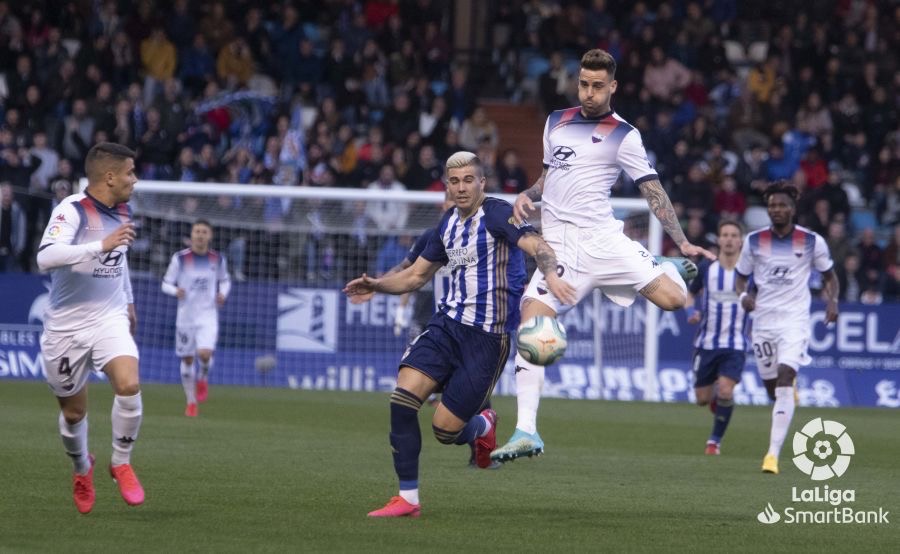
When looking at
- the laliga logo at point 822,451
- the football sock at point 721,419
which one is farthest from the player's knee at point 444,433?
the football sock at point 721,419

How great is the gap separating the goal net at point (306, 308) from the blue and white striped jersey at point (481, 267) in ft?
43.1

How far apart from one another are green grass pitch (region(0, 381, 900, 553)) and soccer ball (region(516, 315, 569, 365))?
3.24 feet

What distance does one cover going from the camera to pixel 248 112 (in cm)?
2644

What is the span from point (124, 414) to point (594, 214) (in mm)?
3214

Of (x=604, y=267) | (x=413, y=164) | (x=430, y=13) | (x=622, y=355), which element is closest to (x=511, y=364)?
(x=622, y=355)

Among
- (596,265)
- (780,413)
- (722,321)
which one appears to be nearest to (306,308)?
(722,321)

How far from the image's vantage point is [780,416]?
42.6ft

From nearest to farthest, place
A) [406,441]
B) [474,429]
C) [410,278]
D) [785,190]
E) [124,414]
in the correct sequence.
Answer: [406,441]
[124,414]
[410,278]
[474,429]
[785,190]

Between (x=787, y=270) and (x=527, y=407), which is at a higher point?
(x=787, y=270)

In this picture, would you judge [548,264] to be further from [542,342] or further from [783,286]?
[783,286]

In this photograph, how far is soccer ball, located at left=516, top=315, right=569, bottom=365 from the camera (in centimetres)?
901

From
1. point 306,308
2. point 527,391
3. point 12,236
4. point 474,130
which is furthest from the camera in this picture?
point 474,130

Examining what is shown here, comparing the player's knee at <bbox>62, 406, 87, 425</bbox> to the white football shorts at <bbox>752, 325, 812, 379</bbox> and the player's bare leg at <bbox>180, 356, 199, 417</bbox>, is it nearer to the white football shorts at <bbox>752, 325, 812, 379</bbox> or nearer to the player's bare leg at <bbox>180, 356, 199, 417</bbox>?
the white football shorts at <bbox>752, 325, 812, 379</bbox>

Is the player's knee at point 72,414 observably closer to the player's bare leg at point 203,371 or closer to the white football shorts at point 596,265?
the white football shorts at point 596,265
